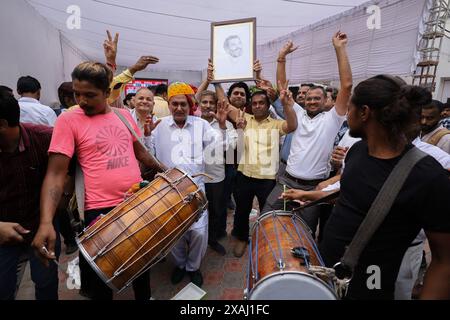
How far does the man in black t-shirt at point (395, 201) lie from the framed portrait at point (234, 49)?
1.83 m

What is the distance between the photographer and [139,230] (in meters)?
1.61

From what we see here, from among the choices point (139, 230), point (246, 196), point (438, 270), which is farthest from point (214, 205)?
point (438, 270)

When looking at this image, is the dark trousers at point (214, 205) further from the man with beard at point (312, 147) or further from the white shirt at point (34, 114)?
the white shirt at point (34, 114)

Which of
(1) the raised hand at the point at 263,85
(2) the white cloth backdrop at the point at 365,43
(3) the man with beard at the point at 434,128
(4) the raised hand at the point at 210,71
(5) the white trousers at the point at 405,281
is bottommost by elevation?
(5) the white trousers at the point at 405,281

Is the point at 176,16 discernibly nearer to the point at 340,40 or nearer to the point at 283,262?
the point at 340,40

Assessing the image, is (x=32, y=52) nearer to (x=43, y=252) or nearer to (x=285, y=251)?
(x=43, y=252)

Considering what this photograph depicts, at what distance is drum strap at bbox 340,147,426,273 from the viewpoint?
124 centimetres

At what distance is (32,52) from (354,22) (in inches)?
264

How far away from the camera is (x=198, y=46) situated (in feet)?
26.7

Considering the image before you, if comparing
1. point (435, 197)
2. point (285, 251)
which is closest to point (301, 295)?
point (285, 251)

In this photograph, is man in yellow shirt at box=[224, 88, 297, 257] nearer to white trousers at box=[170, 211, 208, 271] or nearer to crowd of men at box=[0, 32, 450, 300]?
crowd of men at box=[0, 32, 450, 300]

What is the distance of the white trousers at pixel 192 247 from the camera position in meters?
2.76

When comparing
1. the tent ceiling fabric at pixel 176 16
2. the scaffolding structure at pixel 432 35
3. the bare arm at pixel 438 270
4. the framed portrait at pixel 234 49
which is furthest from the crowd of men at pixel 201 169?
the scaffolding structure at pixel 432 35

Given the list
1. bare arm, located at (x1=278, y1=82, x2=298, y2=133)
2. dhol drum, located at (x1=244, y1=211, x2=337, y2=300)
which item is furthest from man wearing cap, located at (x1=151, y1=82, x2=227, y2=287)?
dhol drum, located at (x1=244, y1=211, x2=337, y2=300)
